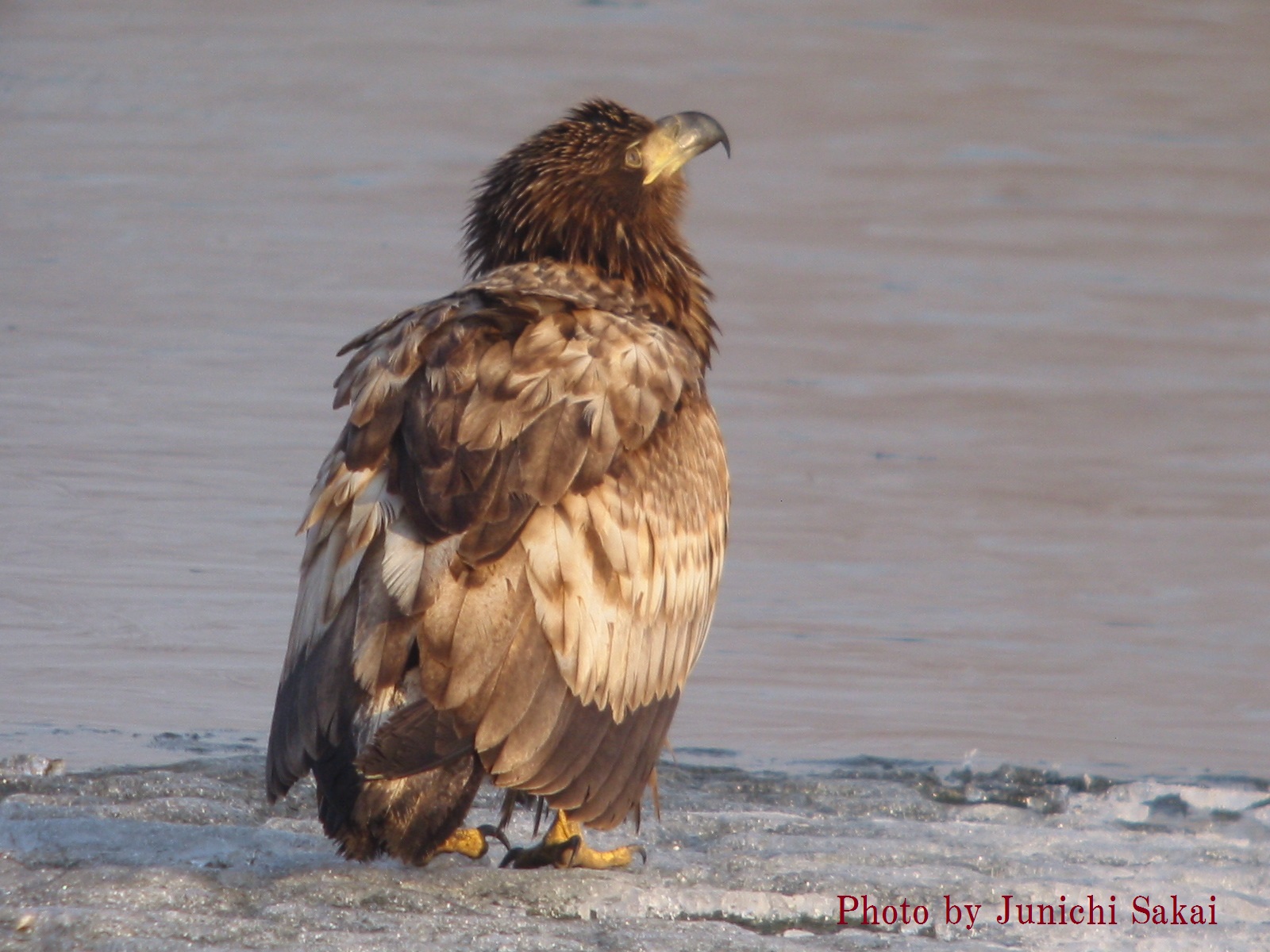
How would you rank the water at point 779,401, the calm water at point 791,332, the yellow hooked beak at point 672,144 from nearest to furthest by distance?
the water at point 779,401 < the yellow hooked beak at point 672,144 < the calm water at point 791,332

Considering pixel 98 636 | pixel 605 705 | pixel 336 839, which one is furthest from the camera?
pixel 98 636

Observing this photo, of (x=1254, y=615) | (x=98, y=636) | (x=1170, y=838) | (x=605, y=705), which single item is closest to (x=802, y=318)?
(x=1254, y=615)

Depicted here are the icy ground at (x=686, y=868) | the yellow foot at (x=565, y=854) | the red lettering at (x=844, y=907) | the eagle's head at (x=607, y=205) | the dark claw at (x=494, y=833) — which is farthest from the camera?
the eagle's head at (x=607, y=205)

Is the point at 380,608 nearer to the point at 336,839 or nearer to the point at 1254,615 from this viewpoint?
the point at 336,839

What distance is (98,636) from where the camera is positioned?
759 centimetres

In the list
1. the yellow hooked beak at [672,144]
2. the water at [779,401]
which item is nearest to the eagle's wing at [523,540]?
the water at [779,401]

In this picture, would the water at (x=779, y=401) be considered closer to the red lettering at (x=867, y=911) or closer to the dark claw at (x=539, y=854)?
the red lettering at (x=867, y=911)

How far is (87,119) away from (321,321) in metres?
5.40

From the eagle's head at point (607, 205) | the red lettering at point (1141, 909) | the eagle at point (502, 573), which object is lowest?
the red lettering at point (1141, 909)

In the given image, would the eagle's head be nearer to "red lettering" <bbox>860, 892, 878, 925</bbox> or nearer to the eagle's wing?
the eagle's wing

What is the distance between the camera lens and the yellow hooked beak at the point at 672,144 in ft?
21.7

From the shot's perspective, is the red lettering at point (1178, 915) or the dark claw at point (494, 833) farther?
the dark claw at point (494, 833)

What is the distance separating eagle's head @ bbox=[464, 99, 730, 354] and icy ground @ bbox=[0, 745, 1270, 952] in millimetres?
1421

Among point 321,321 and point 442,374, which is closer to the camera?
point 442,374
